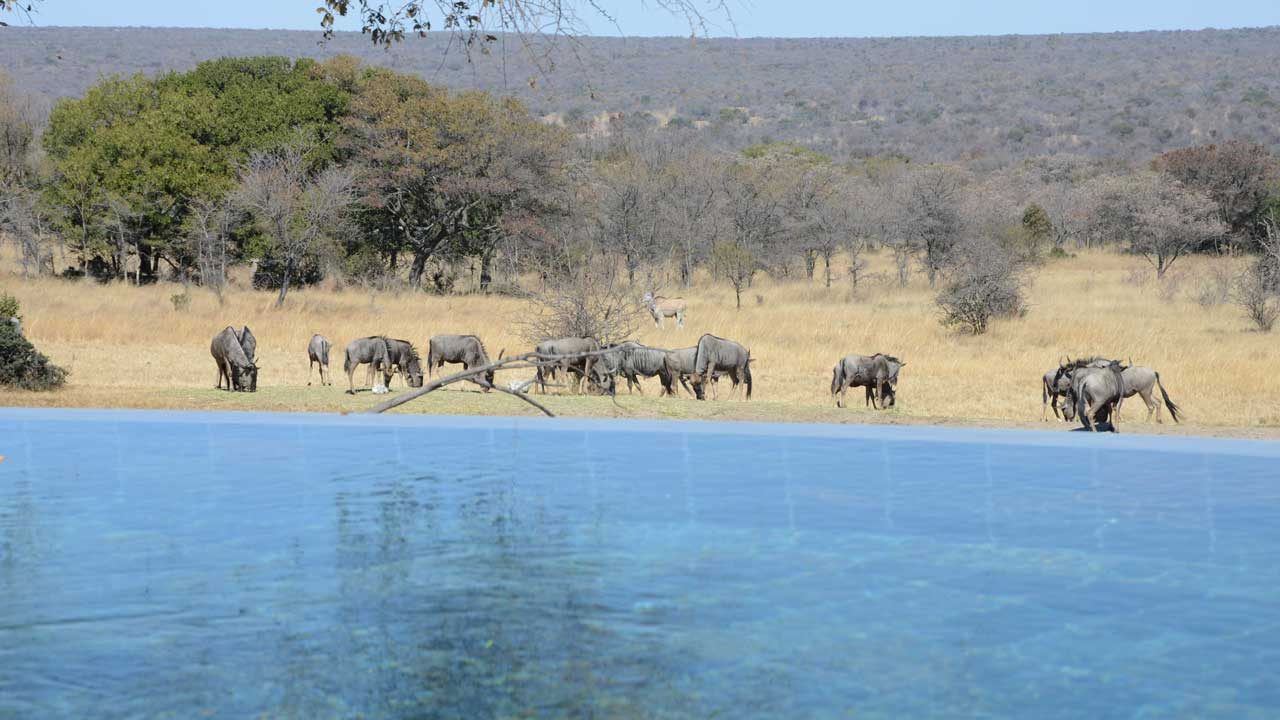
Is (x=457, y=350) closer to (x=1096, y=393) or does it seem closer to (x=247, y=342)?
(x=247, y=342)

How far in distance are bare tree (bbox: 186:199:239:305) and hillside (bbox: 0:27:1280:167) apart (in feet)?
109

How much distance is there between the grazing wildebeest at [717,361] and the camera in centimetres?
2011

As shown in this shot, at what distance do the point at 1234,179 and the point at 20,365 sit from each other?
47.8 m

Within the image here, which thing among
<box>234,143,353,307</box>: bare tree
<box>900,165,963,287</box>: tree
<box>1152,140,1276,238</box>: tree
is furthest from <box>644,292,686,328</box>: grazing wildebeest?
<box>1152,140,1276,238</box>: tree

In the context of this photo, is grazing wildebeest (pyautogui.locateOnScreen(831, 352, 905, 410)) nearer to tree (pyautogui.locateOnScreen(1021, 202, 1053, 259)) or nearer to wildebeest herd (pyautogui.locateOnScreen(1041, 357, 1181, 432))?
wildebeest herd (pyautogui.locateOnScreen(1041, 357, 1181, 432))

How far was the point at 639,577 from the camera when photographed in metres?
8.43

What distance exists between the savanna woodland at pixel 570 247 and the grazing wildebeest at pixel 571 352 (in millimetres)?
1840

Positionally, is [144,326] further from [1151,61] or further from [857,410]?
[1151,61]

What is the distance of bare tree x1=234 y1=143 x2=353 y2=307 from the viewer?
3878 centimetres

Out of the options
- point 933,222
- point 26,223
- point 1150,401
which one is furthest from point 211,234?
point 1150,401

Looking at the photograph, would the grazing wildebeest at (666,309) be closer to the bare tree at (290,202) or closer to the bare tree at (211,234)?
the bare tree at (290,202)

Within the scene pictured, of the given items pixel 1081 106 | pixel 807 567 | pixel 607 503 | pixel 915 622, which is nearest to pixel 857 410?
pixel 607 503

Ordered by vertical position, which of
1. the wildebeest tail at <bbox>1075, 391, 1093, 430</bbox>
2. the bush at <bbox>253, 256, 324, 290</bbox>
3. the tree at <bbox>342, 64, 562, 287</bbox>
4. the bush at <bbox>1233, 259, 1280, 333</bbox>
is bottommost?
the wildebeest tail at <bbox>1075, 391, 1093, 430</bbox>

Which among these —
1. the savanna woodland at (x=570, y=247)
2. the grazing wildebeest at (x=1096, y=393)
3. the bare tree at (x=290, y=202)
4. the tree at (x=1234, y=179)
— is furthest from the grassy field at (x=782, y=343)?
the tree at (x=1234, y=179)
